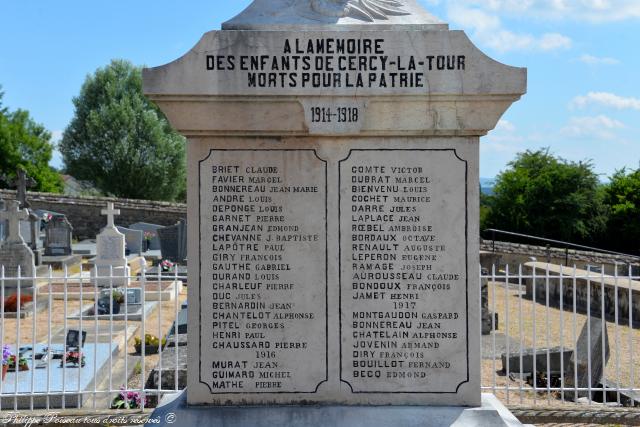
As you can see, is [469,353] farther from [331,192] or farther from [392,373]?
[331,192]

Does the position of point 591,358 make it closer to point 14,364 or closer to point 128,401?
point 128,401

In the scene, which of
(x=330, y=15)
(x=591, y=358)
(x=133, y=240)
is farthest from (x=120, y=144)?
(x=330, y=15)

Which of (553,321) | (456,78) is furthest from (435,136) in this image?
(553,321)

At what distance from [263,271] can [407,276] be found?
92 cm

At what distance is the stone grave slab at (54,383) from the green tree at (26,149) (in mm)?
36559

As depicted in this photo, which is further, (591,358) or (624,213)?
(624,213)

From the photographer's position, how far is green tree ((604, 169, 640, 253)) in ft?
99.7

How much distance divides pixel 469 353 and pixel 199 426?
175 centimetres

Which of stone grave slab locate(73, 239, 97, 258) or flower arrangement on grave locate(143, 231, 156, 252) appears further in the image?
flower arrangement on grave locate(143, 231, 156, 252)

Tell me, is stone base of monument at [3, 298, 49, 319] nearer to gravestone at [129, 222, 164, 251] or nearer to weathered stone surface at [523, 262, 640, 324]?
weathered stone surface at [523, 262, 640, 324]

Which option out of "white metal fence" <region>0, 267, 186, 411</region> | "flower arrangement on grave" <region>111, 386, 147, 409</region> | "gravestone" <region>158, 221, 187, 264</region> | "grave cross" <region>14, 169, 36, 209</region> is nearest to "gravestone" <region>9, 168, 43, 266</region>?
"grave cross" <region>14, 169, 36, 209</region>

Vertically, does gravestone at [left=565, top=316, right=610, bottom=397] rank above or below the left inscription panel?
below

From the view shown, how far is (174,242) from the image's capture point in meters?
23.6

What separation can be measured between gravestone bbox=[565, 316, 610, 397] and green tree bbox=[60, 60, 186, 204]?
3619cm
